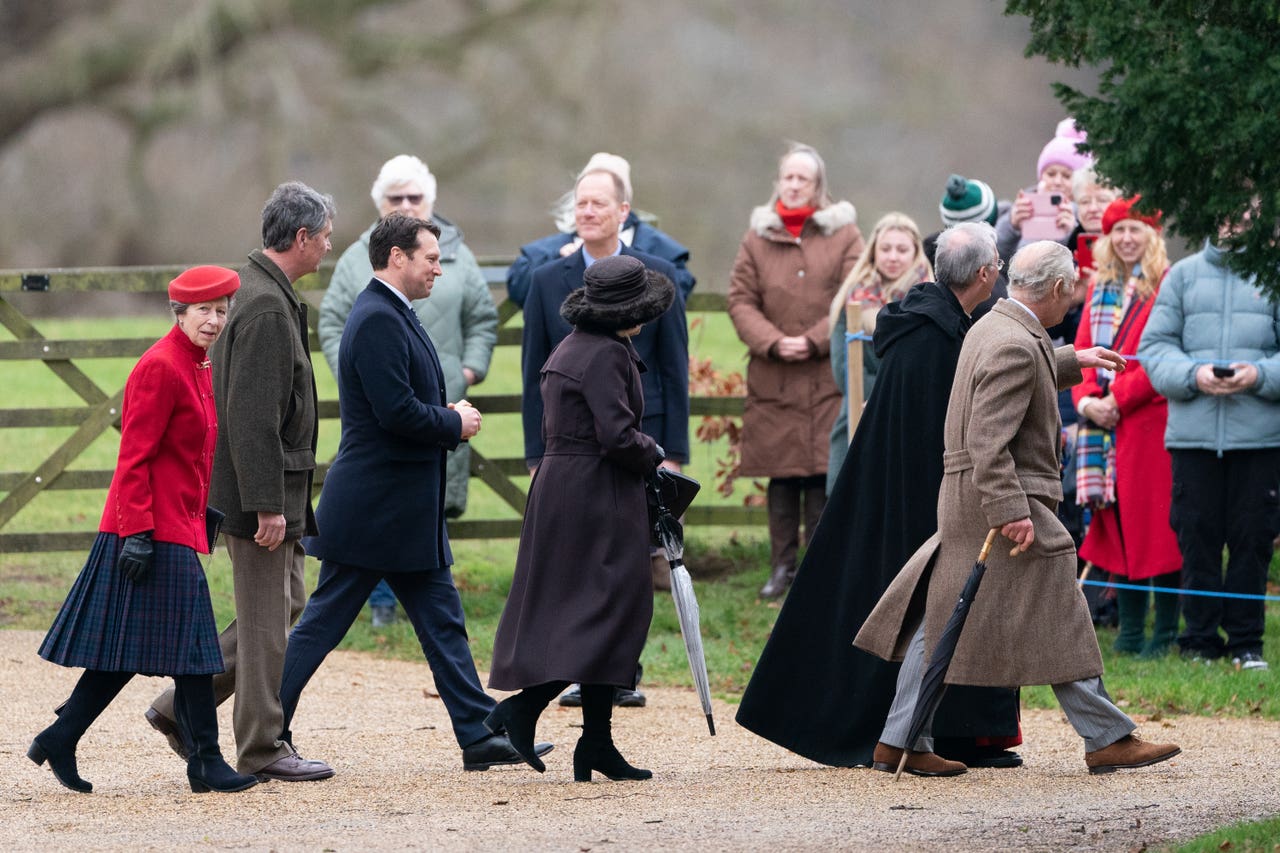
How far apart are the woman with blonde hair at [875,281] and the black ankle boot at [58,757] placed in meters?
4.11

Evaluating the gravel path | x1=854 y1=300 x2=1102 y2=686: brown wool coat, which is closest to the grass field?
the gravel path

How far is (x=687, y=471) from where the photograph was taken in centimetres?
1577

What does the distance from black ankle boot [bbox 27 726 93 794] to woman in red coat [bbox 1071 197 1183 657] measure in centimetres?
476

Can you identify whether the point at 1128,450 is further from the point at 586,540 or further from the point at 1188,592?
the point at 586,540

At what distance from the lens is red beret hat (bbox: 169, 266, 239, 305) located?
5741mm

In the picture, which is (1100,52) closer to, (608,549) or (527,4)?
(608,549)

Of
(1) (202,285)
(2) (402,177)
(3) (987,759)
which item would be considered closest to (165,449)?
(1) (202,285)

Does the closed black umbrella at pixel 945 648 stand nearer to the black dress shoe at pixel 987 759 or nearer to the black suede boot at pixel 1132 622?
the black dress shoe at pixel 987 759

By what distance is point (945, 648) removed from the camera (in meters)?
5.74

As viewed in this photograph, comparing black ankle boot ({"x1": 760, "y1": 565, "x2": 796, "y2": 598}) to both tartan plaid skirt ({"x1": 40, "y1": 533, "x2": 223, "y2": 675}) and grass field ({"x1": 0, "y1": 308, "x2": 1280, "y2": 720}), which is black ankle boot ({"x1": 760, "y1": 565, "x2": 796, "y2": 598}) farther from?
tartan plaid skirt ({"x1": 40, "y1": 533, "x2": 223, "y2": 675})

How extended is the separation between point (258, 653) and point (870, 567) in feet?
6.60

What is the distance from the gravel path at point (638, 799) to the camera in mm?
5141

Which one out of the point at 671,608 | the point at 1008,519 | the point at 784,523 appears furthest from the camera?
the point at 784,523

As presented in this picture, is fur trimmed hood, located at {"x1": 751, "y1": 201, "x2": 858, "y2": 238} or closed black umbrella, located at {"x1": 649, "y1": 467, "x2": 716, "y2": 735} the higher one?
fur trimmed hood, located at {"x1": 751, "y1": 201, "x2": 858, "y2": 238}
